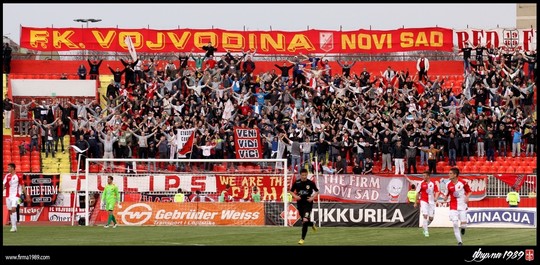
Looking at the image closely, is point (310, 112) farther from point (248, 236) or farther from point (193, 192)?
point (248, 236)

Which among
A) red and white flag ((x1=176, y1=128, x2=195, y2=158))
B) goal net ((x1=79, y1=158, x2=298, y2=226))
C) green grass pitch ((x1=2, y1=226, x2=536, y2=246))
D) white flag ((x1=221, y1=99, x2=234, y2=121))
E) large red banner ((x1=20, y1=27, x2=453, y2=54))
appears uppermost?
large red banner ((x1=20, y1=27, x2=453, y2=54))

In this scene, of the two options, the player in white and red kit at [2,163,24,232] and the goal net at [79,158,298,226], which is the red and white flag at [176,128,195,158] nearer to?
the goal net at [79,158,298,226]

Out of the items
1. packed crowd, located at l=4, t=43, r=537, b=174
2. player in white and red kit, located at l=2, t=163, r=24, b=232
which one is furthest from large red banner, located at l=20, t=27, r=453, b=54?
player in white and red kit, located at l=2, t=163, r=24, b=232

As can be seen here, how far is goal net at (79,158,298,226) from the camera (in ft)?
132

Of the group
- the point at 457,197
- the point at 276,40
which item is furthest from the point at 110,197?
the point at 276,40

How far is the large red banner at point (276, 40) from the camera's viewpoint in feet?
204

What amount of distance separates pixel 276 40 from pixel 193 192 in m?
21.5

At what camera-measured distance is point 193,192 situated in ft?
140

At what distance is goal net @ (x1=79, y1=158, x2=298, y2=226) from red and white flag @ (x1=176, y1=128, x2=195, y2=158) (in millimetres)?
4057

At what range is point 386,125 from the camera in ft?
163

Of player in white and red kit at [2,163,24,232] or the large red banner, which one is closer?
player in white and red kit at [2,163,24,232]

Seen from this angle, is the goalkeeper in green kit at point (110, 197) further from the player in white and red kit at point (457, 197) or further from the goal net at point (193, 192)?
the player in white and red kit at point (457, 197)

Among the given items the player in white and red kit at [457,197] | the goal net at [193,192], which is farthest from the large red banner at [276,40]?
the player in white and red kit at [457,197]

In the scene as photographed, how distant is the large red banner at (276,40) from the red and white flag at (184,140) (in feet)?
43.8
